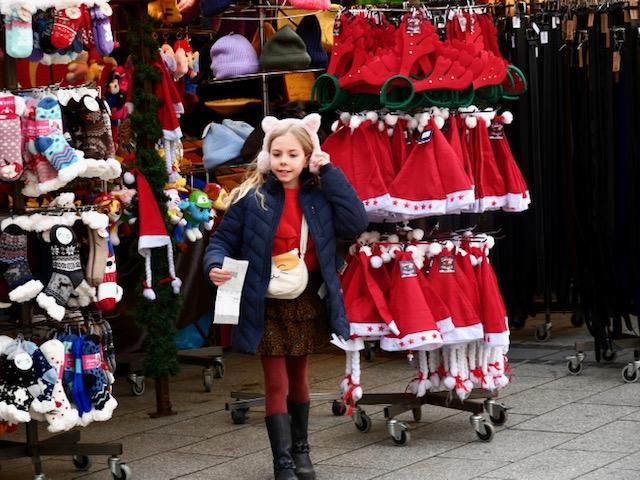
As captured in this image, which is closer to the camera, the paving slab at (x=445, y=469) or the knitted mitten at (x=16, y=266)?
the knitted mitten at (x=16, y=266)

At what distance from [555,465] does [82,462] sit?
218 centimetres

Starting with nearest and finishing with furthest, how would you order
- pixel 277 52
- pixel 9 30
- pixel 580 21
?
pixel 9 30, pixel 277 52, pixel 580 21

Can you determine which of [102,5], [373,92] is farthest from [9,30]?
[373,92]

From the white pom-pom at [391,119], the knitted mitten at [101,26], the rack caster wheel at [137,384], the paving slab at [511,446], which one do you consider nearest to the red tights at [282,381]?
the paving slab at [511,446]

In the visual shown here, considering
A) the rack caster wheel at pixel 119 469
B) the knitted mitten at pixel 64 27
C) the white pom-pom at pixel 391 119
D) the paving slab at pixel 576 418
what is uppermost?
the knitted mitten at pixel 64 27

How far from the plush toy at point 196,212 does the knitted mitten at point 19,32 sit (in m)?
2.03

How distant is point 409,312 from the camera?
6320 millimetres

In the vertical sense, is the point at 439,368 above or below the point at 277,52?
below

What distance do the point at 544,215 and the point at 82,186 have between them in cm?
326

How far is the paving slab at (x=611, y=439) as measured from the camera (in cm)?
616

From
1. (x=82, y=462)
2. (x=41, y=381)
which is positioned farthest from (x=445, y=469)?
(x=41, y=381)

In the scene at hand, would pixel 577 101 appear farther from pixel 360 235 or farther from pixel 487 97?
pixel 360 235

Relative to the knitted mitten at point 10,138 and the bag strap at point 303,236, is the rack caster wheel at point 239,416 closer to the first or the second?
the bag strap at point 303,236

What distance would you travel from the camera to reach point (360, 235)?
658 centimetres
